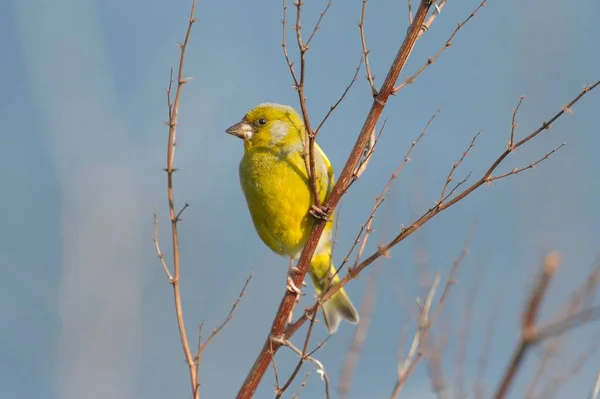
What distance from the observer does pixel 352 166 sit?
2.83 meters

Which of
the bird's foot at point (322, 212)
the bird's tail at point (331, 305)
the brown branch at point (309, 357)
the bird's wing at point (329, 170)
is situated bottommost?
the brown branch at point (309, 357)

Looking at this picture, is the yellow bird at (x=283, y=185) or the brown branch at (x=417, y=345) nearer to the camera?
the brown branch at (x=417, y=345)

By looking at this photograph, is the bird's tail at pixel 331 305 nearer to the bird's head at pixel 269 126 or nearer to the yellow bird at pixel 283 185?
the yellow bird at pixel 283 185

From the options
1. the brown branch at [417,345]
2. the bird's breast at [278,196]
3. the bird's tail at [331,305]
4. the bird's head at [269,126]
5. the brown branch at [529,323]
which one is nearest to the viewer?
the brown branch at [529,323]

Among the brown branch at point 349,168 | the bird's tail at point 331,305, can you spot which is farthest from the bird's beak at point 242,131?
the brown branch at point 349,168

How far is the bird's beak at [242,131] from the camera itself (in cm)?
417

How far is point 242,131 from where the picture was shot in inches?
165

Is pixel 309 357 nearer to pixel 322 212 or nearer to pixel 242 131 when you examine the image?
pixel 322 212

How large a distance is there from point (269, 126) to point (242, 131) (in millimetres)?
151

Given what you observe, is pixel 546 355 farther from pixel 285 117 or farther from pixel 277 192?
pixel 285 117

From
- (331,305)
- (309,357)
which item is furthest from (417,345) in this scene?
(331,305)

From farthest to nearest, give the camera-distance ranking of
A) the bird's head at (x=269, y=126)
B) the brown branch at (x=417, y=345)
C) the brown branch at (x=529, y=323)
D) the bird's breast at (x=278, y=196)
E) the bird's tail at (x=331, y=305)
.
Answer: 1. the bird's tail at (x=331, y=305)
2. the bird's head at (x=269, y=126)
3. the bird's breast at (x=278, y=196)
4. the brown branch at (x=417, y=345)
5. the brown branch at (x=529, y=323)

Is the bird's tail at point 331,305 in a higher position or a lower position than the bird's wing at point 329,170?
lower

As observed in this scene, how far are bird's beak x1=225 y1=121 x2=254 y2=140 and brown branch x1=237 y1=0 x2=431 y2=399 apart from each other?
1299 millimetres
